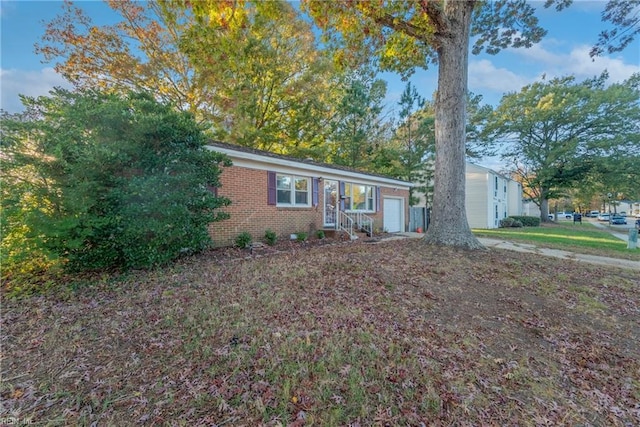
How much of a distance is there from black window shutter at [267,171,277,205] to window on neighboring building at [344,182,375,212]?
165 inches

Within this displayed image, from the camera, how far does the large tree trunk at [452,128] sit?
7.89 meters

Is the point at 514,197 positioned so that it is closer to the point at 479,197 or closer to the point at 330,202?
the point at 479,197

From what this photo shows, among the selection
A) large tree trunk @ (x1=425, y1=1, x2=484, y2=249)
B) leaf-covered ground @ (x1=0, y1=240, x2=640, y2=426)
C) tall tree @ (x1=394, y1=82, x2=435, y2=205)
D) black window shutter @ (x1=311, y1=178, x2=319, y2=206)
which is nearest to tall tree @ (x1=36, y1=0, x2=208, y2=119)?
black window shutter @ (x1=311, y1=178, x2=319, y2=206)

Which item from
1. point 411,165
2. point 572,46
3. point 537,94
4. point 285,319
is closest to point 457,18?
point 572,46

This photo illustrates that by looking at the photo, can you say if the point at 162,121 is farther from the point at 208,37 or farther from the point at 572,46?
the point at 572,46

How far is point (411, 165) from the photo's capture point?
1975 cm

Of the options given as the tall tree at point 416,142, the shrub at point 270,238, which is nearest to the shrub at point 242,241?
the shrub at point 270,238

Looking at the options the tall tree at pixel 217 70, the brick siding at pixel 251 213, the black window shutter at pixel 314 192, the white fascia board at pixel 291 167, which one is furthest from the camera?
the tall tree at pixel 217 70

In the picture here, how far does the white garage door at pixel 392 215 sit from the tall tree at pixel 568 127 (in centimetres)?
1575

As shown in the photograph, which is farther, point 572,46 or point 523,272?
point 572,46

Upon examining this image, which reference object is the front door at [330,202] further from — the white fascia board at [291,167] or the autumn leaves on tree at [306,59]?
the autumn leaves on tree at [306,59]

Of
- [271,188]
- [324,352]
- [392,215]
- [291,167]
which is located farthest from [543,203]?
[324,352]

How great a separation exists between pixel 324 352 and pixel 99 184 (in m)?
5.11

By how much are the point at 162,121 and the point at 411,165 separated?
17.2 m
